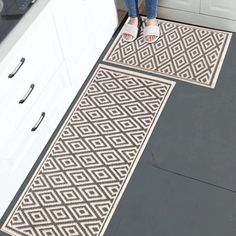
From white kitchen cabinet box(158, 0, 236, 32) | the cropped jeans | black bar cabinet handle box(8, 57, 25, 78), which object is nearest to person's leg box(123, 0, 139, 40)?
the cropped jeans

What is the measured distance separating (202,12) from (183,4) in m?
0.13

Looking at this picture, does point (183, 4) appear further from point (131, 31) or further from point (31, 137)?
point (31, 137)

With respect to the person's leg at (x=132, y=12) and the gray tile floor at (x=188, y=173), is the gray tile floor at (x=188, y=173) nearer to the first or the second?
the gray tile floor at (x=188, y=173)

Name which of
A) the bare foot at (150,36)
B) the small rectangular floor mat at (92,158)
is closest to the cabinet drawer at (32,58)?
the small rectangular floor mat at (92,158)

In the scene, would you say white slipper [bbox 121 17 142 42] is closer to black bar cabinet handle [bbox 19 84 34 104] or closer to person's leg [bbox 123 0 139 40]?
person's leg [bbox 123 0 139 40]

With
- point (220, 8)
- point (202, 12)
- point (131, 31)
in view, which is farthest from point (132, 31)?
point (220, 8)

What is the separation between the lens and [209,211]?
1.93 meters

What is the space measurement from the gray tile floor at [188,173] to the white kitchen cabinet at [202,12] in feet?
1.38

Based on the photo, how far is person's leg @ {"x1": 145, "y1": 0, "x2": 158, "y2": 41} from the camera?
2.54 meters

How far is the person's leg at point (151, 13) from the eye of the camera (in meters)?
2.54

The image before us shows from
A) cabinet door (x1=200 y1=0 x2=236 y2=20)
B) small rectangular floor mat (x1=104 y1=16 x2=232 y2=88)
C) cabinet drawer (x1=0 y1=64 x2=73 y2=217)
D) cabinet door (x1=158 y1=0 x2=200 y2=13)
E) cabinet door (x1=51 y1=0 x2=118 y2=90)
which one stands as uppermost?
cabinet door (x1=200 y1=0 x2=236 y2=20)

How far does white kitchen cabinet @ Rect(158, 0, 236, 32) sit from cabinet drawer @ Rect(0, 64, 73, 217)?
2.93 feet

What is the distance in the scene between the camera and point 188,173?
6.77 feet

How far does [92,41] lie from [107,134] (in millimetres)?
560
